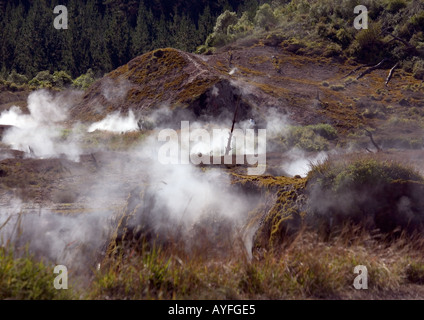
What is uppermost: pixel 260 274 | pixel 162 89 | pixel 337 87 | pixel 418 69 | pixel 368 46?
pixel 368 46

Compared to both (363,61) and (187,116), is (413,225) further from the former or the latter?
(363,61)

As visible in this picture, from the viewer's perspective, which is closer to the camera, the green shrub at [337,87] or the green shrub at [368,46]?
the green shrub at [337,87]

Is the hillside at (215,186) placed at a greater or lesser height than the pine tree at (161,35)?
lesser

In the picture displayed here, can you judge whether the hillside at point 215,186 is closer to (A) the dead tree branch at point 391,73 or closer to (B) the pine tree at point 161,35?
(A) the dead tree branch at point 391,73

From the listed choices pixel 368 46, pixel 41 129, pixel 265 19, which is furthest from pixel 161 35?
pixel 41 129

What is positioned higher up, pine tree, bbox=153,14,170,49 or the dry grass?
pine tree, bbox=153,14,170,49

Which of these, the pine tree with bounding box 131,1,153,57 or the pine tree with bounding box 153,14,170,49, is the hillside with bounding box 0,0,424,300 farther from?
the pine tree with bounding box 153,14,170,49

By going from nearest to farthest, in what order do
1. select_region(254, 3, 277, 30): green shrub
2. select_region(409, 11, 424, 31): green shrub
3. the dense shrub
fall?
the dense shrub, select_region(409, 11, 424, 31): green shrub, select_region(254, 3, 277, 30): green shrub

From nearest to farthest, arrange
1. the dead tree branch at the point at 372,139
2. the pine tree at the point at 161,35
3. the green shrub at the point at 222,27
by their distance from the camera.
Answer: the dead tree branch at the point at 372,139 < the green shrub at the point at 222,27 < the pine tree at the point at 161,35

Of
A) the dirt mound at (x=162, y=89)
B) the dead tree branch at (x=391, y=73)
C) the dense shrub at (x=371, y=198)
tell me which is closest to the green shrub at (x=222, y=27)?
the dead tree branch at (x=391, y=73)

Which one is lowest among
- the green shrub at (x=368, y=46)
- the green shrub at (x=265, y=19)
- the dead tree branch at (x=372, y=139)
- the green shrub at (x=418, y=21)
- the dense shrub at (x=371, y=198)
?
the dense shrub at (x=371, y=198)

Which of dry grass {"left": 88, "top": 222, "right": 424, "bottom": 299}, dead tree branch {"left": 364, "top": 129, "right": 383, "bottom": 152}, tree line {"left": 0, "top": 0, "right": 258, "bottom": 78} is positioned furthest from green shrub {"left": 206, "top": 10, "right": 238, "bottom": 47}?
dry grass {"left": 88, "top": 222, "right": 424, "bottom": 299}

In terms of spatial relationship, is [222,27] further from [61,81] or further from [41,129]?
[41,129]

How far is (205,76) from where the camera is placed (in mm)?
16125
